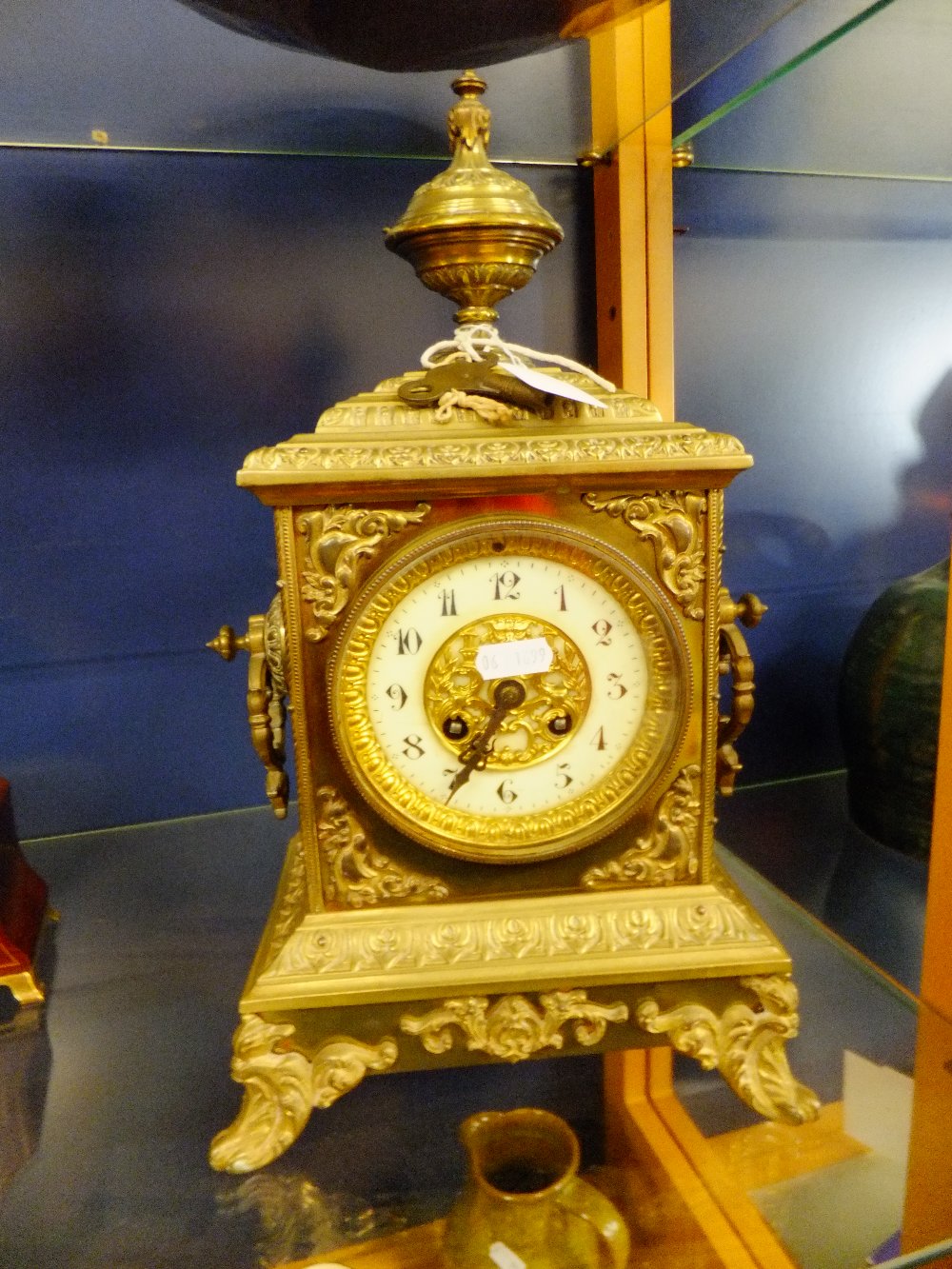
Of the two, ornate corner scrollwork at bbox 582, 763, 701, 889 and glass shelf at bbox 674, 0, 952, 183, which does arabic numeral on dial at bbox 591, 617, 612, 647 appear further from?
glass shelf at bbox 674, 0, 952, 183

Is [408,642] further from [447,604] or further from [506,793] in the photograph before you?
[506,793]

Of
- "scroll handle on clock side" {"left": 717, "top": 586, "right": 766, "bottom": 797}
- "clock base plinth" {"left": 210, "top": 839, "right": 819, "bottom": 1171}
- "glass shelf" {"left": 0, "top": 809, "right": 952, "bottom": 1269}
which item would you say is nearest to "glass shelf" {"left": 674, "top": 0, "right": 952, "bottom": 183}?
"scroll handle on clock side" {"left": 717, "top": 586, "right": 766, "bottom": 797}

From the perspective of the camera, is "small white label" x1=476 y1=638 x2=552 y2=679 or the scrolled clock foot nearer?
"small white label" x1=476 y1=638 x2=552 y2=679

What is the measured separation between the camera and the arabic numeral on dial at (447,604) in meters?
0.73

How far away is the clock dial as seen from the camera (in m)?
0.73

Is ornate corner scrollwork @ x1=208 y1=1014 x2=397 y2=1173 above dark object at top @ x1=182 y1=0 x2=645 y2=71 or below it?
below

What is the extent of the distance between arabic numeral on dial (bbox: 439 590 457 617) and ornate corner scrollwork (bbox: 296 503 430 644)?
0.21ft

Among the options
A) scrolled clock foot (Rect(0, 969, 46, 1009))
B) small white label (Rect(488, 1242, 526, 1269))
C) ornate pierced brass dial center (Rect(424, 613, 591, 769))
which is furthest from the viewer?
scrolled clock foot (Rect(0, 969, 46, 1009))

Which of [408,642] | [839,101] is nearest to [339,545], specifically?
[408,642]

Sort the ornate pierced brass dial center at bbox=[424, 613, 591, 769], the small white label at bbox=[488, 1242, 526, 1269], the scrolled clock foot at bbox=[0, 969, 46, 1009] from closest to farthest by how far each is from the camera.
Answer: the small white label at bbox=[488, 1242, 526, 1269]
the ornate pierced brass dial center at bbox=[424, 613, 591, 769]
the scrolled clock foot at bbox=[0, 969, 46, 1009]

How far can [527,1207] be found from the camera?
64 centimetres

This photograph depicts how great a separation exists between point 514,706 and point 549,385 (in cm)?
27

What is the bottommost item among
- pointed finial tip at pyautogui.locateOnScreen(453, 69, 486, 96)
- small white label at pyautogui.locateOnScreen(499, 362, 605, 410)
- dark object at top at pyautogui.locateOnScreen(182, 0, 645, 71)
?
small white label at pyautogui.locateOnScreen(499, 362, 605, 410)

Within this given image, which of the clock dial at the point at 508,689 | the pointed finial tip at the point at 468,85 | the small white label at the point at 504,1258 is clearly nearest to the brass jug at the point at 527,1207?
the small white label at the point at 504,1258
